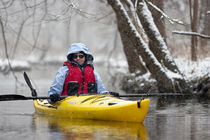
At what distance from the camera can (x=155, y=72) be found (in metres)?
13.5

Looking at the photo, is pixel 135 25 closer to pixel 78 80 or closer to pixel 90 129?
pixel 78 80

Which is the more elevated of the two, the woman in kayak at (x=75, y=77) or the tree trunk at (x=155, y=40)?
the tree trunk at (x=155, y=40)

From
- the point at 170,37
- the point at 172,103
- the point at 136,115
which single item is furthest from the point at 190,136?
the point at 170,37

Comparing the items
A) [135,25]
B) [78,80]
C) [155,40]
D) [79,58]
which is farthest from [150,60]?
[78,80]

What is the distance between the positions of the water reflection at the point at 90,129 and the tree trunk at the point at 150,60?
15.4ft

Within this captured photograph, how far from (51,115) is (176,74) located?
186 inches

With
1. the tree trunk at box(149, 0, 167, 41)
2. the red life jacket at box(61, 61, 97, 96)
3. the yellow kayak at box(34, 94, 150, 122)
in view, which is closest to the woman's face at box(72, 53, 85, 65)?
the red life jacket at box(61, 61, 97, 96)

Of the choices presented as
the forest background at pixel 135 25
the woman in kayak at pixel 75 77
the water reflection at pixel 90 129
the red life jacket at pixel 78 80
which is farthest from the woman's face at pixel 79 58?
the forest background at pixel 135 25

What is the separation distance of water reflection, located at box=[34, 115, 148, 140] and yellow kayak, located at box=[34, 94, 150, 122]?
112mm

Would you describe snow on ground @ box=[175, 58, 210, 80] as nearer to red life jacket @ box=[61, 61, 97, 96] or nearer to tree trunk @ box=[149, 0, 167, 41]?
tree trunk @ box=[149, 0, 167, 41]

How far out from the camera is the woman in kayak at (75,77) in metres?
9.39

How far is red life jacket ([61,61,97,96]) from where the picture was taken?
9.41 meters

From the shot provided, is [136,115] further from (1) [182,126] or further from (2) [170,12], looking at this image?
(2) [170,12]

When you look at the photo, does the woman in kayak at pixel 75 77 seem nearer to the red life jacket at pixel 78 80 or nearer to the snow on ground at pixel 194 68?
the red life jacket at pixel 78 80
